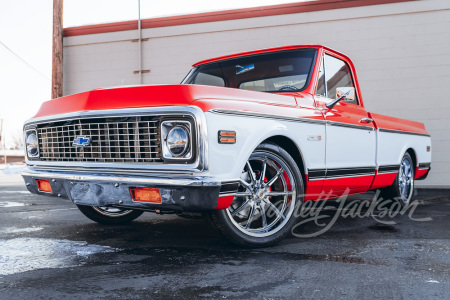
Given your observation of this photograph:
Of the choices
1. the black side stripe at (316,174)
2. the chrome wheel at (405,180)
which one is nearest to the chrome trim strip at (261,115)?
the black side stripe at (316,174)

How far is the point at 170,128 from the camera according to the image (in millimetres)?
2857

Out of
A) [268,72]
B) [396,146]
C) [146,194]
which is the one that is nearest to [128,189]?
[146,194]

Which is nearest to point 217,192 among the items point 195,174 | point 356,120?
point 195,174

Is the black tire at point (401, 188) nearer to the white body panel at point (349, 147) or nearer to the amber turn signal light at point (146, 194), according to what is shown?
the white body panel at point (349, 147)

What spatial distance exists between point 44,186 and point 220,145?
1548 millimetres

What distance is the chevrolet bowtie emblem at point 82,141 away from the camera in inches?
124

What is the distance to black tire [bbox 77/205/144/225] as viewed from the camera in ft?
14.1

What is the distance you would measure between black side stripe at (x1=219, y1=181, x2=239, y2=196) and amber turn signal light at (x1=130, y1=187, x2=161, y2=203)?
40 cm

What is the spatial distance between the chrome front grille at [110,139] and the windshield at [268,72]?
1581 millimetres

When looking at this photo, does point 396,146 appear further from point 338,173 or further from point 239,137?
point 239,137

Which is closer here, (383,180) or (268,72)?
(268,72)

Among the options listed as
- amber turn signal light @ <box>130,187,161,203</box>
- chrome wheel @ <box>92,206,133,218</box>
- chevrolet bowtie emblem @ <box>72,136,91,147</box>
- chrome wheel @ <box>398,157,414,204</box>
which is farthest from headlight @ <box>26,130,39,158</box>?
chrome wheel @ <box>398,157,414,204</box>

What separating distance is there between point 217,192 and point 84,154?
1.13 m

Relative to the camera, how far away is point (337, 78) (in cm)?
469
